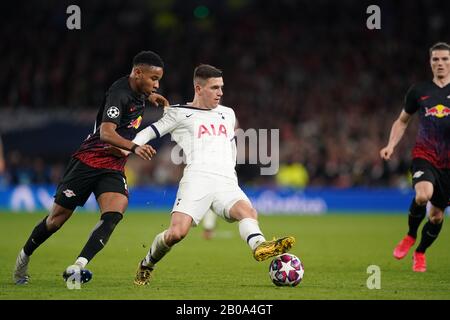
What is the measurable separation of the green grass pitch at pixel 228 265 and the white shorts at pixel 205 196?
0.77 meters

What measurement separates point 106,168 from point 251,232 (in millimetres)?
1679

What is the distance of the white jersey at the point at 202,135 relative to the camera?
852 centimetres

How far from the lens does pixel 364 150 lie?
25547 mm

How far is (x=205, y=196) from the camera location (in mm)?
8398

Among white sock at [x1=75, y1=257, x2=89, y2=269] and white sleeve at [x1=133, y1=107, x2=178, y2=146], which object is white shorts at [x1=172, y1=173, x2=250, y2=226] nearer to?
white sleeve at [x1=133, y1=107, x2=178, y2=146]

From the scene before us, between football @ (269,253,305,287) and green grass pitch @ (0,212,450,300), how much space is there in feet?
0.33

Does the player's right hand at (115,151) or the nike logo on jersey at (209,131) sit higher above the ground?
the nike logo on jersey at (209,131)

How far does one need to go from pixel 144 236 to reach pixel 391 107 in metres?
14.3

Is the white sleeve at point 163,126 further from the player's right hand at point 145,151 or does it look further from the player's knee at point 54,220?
the player's knee at point 54,220

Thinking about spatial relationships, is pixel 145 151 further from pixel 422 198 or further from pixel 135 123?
pixel 422 198

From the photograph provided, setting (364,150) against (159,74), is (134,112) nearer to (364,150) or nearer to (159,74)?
(159,74)

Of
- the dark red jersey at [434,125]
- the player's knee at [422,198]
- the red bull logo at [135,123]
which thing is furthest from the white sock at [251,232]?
the dark red jersey at [434,125]


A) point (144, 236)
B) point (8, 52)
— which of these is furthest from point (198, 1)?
point (144, 236)

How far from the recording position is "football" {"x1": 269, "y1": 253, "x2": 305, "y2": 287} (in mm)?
8023
